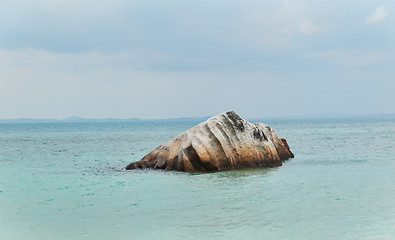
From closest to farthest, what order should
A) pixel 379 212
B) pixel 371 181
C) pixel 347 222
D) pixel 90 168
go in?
1. pixel 347 222
2. pixel 379 212
3. pixel 371 181
4. pixel 90 168

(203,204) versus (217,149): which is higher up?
(217,149)

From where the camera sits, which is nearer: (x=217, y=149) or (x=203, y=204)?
(x=203, y=204)

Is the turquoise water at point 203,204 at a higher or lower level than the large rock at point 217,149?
lower

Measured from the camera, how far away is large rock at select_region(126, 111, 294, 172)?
1809cm

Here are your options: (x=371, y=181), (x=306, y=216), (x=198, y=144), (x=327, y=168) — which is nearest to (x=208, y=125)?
(x=198, y=144)

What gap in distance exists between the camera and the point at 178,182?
50.9 ft

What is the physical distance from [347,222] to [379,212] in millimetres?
1375

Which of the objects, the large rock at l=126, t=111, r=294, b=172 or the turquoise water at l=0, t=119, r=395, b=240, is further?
the large rock at l=126, t=111, r=294, b=172

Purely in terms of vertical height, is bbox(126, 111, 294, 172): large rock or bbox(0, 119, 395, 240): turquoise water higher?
bbox(126, 111, 294, 172): large rock

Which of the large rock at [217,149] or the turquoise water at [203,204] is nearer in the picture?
the turquoise water at [203,204]

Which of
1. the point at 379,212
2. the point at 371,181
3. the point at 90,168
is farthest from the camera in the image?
the point at 90,168

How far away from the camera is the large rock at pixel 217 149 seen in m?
18.1

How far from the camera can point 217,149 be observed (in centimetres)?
1828

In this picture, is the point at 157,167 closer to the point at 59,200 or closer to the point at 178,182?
the point at 178,182
